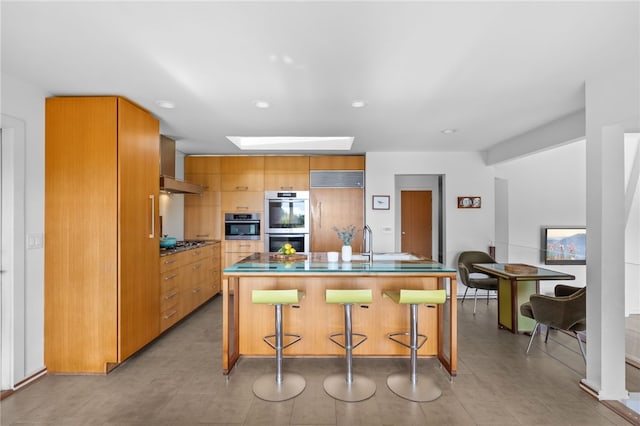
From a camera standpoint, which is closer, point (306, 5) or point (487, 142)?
point (306, 5)

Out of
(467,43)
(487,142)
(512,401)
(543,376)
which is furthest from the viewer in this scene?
(487,142)

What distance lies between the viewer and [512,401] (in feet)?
7.63

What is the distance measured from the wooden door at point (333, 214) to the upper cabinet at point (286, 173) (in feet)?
0.94

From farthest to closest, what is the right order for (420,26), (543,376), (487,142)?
(487,142) → (543,376) → (420,26)

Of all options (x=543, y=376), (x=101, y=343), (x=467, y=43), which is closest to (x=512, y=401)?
(x=543, y=376)

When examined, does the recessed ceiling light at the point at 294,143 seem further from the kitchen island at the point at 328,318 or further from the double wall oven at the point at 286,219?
the kitchen island at the point at 328,318

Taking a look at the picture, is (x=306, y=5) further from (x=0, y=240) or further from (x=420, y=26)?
(x=0, y=240)

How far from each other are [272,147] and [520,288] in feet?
12.9

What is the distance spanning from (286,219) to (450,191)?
278 cm

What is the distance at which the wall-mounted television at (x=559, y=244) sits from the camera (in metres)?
5.65

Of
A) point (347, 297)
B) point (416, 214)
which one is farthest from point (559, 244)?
point (347, 297)

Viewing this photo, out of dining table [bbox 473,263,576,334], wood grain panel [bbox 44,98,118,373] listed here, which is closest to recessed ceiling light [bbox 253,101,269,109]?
wood grain panel [bbox 44,98,118,373]

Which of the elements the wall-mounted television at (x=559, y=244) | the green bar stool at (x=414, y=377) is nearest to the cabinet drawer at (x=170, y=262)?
the green bar stool at (x=414, y=377)

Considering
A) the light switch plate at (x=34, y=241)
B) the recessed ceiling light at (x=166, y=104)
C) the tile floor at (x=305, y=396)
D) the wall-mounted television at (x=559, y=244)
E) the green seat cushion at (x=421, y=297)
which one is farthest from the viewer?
the wall-mounted television at (x=559, y=244)
